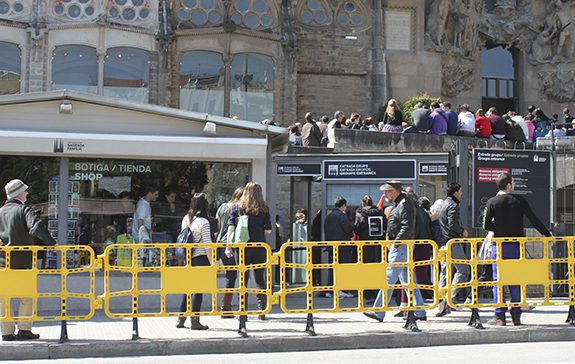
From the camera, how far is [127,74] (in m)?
22.5

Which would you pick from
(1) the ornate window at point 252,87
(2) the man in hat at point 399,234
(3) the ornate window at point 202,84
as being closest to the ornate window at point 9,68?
(3) the ornate window at point 202,84

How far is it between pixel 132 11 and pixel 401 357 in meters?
17.3

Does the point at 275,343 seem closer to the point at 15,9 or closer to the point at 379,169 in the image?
the point at 379,169

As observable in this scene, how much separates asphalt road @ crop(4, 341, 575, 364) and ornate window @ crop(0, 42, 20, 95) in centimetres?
1585

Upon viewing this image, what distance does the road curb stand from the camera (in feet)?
26.0

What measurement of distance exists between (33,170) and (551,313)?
810cm

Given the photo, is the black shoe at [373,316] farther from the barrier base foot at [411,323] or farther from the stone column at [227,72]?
the stone column at [227,72]

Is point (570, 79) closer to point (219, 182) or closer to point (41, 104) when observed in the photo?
point (219, 182)

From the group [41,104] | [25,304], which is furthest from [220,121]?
[25,304]

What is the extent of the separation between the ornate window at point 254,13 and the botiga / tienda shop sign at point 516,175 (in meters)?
12.9

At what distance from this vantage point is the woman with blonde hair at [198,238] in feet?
29.6

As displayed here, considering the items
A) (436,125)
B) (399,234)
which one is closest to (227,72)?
(436,125)

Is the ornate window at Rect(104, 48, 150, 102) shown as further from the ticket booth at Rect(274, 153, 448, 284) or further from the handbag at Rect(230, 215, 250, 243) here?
the handbag at Rect(230, 215, 250, 243)

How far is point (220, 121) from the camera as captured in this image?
11359 mm
